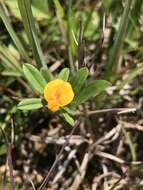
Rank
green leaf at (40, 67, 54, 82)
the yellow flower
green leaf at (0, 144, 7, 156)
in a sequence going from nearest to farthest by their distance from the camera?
the yellow flower, green leaf at (40, 67, 54, 82), green leaf at (0, 144, 7, 156)

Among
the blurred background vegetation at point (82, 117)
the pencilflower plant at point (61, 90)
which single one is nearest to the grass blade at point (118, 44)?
the blurred background vegetation at point (82, 117)

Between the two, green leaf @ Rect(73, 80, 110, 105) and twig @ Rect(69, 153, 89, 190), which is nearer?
green leaf @ Rect(73, 80, 110, 105)

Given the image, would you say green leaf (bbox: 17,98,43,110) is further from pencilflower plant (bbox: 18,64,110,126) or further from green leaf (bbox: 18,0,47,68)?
green leaf (bbox: 18,0,47,68)

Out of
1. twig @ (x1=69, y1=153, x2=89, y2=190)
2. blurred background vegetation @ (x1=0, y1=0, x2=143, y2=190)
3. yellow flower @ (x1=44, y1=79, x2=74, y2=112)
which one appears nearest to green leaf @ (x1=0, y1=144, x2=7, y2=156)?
blurred background vegetation @ (x1=0, y1=0, x2=143, y2=190)

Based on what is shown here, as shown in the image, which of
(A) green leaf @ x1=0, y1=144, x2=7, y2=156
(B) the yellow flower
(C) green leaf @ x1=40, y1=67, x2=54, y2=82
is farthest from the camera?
(A) green leaf @ x1=0, y1=144, x2=7, y2=156

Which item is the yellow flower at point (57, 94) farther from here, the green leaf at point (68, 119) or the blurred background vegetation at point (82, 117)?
the blurred background vegetation at point (82, 117)

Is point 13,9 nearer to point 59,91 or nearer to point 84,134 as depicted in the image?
point 84,134

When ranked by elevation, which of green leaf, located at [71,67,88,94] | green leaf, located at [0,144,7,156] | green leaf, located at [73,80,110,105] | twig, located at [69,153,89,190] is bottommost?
twig, located at [69,153,89,190]

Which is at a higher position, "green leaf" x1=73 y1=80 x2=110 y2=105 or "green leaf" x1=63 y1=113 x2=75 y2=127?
"green leaf" x1=73 y1=80 x2=110 y2=105
